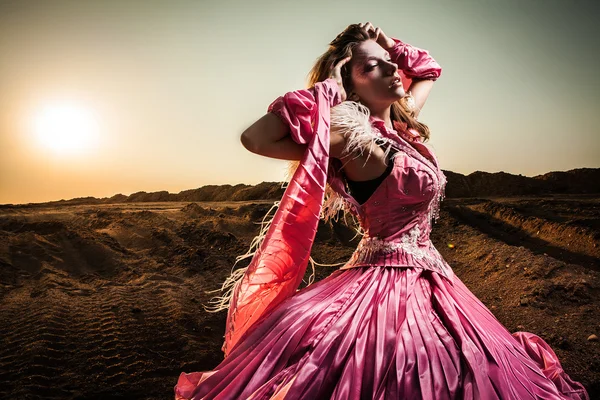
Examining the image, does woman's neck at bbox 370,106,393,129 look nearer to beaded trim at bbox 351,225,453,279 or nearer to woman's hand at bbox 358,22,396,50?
woman's hand at bbox 358,22,396,50

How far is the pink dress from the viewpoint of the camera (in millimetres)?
1492

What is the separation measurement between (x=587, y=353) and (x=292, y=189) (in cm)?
306

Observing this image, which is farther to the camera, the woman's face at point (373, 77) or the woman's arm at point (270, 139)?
the woman's face at point (373, 77)

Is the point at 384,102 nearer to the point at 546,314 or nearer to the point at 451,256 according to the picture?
the point at 546,314

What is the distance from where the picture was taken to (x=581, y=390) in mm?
2051

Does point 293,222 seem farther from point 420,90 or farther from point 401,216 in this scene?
point 420,90

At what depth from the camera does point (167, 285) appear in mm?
5363

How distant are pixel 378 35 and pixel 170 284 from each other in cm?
403

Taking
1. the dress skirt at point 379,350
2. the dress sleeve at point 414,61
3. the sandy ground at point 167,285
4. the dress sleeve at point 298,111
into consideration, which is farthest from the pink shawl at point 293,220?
the sandy ground at point 167,285

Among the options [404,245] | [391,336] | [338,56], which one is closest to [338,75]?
[338,56]

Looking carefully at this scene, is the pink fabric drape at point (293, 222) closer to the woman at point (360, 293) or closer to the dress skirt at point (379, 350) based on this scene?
the woman at point (360, 293)

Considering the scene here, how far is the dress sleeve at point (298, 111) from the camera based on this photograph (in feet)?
5.82

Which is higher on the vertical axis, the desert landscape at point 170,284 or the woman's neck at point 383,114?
the woman's neck at point 383,114

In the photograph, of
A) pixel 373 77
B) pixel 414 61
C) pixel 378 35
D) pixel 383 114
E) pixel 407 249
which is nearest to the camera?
pixel 407 249
